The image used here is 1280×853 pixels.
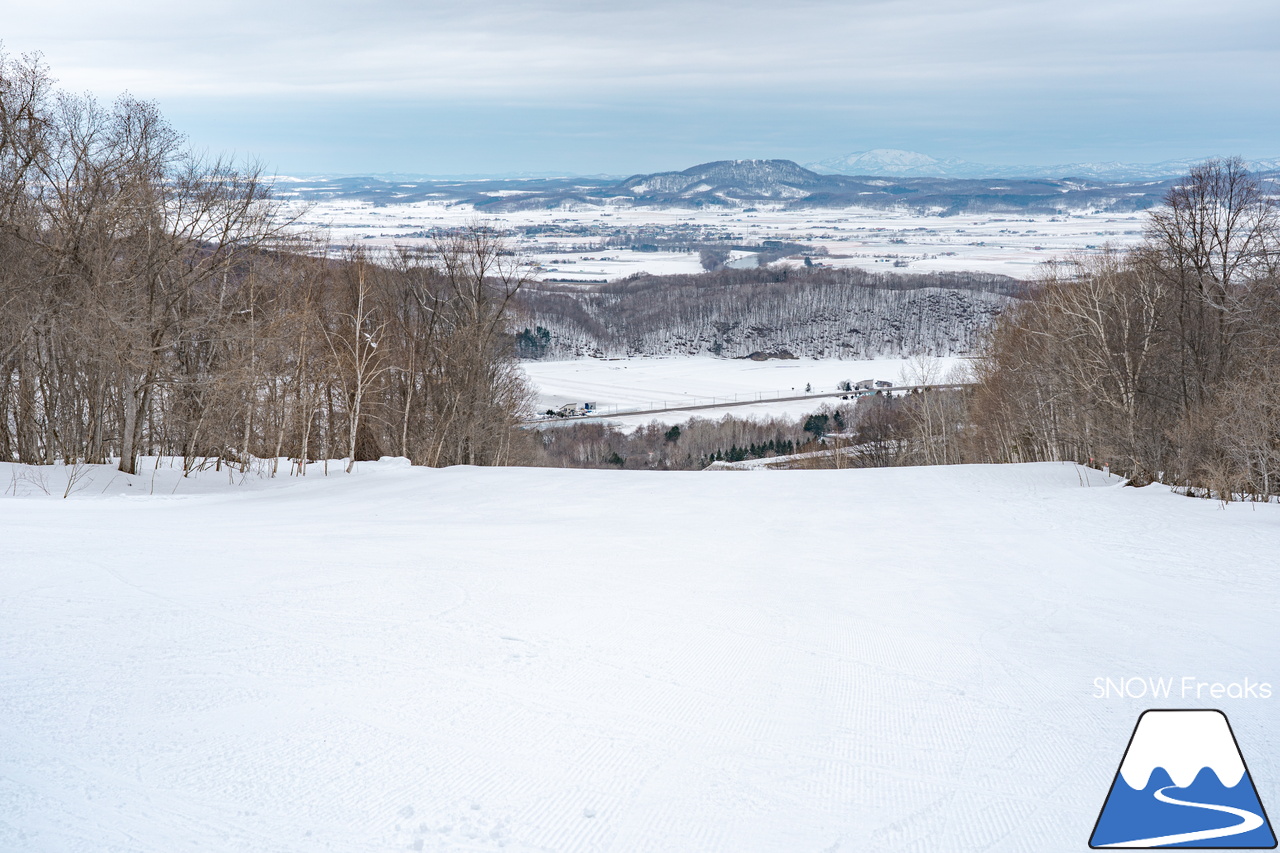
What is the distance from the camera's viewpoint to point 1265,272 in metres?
23.3

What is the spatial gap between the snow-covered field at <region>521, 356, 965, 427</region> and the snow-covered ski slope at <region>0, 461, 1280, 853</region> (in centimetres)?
6539

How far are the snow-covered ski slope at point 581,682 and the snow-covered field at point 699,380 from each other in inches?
2574

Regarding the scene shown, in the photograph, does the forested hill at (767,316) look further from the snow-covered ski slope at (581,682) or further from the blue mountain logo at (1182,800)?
the blue mountain logo at (1182,800)

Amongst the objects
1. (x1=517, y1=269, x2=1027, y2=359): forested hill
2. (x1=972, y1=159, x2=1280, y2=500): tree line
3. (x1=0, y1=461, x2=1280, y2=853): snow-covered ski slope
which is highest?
(x1=517, y1=269, x2=1027, y2=359): forested hill

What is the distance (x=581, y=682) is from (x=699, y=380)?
308ft

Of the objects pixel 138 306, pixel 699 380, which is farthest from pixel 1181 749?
pixel 699 380

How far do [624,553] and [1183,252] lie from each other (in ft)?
66.0

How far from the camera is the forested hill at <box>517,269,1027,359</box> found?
11719 cm

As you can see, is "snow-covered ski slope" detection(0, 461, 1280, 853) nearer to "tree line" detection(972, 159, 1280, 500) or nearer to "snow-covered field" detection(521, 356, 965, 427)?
"tree line" detection(972, 159, 1280, 500)

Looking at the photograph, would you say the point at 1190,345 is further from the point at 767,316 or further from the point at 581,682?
the point at 767,316

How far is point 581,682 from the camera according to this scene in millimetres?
5578

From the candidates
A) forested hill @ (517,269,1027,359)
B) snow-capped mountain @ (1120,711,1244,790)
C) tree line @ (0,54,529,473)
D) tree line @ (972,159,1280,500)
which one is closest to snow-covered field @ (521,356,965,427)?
forested hill @ (517,269,1027,359)

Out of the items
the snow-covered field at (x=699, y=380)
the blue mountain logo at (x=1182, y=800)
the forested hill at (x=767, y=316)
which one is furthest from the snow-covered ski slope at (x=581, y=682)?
the forested hill at (x=767, y=316)

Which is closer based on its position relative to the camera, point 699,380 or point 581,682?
point 581,682
